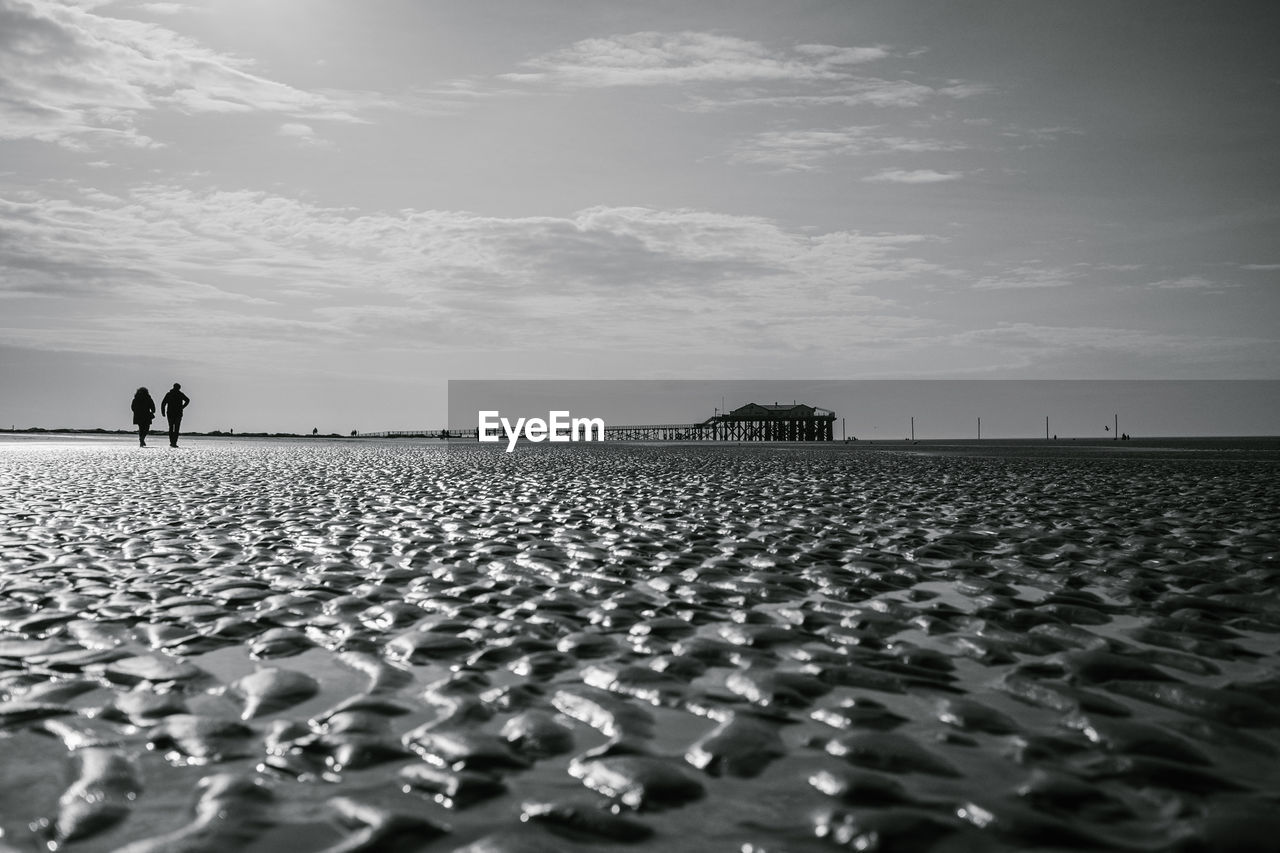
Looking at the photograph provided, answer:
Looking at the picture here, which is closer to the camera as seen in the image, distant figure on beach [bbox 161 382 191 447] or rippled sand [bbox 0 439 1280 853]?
rippled sand [bbox 0 439 1280 853]

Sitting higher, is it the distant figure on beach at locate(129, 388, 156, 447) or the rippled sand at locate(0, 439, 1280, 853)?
the distant figure on beach at locate(129, 388, 156, 447)

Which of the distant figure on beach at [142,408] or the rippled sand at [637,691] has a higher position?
the distant figure on beach at [142,408]

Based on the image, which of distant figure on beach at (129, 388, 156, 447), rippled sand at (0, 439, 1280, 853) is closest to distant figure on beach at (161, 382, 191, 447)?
distant figure on beach at (129, 388, 156, 447)

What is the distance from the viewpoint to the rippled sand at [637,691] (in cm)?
295

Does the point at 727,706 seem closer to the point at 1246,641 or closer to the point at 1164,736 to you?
the point at 1164,736

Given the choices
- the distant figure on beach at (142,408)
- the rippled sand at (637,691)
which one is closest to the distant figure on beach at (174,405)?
the distant figure on beach at (142,408)

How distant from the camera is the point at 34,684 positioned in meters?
4.46

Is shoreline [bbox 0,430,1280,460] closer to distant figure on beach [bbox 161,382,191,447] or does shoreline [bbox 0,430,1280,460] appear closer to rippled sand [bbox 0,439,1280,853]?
distant figure on beach [bbox 161,382,191,447]

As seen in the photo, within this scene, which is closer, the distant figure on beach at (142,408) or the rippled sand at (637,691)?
the rippled sand at (637,691)

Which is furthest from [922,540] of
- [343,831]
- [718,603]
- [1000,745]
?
[343,831]

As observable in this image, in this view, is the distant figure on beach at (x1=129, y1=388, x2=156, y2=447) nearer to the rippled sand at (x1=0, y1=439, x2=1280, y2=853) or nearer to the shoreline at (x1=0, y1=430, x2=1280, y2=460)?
the shoreline at (x1=0, y1=430, x2=1280, y2=460)

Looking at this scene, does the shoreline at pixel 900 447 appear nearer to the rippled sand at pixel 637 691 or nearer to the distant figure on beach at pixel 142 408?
the distant figure on beach at pixel 142 408

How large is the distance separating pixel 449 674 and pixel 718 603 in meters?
2.34

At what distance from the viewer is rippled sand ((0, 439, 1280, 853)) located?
2.95 meters
